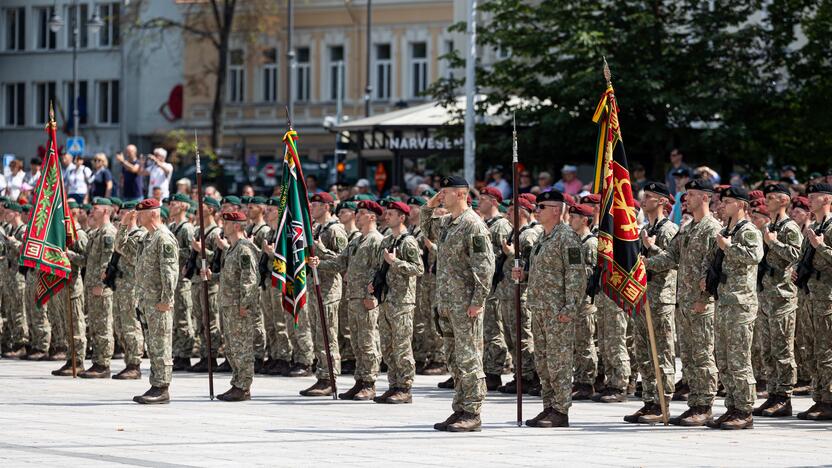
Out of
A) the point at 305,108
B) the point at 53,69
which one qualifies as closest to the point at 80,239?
the point at 305,108

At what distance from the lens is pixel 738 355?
50.0 feet

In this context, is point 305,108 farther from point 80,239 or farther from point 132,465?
point 132,465

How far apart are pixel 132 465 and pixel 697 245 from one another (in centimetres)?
603

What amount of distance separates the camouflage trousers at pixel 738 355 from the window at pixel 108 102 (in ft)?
190

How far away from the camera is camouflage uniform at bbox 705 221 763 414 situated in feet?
49.9

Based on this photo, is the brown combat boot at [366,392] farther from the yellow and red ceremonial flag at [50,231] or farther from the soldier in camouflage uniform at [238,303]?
the yellow and red ceremonial flag at [50,231]

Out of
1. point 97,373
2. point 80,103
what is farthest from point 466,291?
point 80,103

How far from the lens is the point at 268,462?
12.9 meters

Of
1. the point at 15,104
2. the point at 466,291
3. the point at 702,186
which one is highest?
the point at 15,104

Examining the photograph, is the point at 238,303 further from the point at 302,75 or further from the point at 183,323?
the point at 302,75

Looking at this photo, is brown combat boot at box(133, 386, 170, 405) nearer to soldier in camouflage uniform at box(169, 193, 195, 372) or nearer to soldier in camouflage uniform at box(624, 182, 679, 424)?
→ soldier in camouflage uniform at box(169, 193, 195, 372)

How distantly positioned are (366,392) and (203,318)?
4815 millimetres

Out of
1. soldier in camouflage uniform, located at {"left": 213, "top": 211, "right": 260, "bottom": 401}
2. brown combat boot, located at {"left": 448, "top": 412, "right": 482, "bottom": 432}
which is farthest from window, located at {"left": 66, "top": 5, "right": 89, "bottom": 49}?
brown combat boot, located at {"left": 448, "top": 412, "right": 482, "bottom": 432}

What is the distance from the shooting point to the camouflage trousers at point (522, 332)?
1897cm
